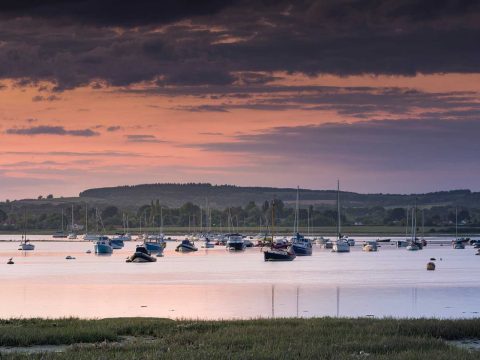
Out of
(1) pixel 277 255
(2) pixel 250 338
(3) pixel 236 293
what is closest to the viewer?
(2) pixel 250 338

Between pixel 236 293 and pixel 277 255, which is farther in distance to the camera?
pixel 277 255

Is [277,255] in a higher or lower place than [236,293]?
higher

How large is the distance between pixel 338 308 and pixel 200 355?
1366 inches

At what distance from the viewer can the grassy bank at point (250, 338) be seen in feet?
78.2

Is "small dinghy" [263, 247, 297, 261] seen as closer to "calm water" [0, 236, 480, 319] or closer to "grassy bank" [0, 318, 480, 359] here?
"calm water" [0, 236, 480, 319]

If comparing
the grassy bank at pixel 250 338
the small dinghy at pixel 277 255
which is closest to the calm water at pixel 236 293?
the grassy bank at pixel 250 338

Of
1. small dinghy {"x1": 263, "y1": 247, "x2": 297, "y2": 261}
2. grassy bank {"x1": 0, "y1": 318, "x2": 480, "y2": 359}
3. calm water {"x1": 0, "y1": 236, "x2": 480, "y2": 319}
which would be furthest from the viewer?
small dinghy {"x1": 263, "y1": 247, "x2": 297, "y2": 261}

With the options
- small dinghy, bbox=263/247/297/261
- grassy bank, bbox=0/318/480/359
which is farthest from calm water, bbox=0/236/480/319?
small dinghy, bbox=263/247/297/261

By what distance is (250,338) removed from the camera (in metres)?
28.1

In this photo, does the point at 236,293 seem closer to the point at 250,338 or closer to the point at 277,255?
the point at 250,338

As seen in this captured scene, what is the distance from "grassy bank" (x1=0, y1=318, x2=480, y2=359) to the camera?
23.8 meters

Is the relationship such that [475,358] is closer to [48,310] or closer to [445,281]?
[48,310]

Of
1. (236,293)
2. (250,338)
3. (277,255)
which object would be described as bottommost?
(236,293)

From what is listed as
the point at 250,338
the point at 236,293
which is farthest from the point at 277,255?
the point at 250,338
